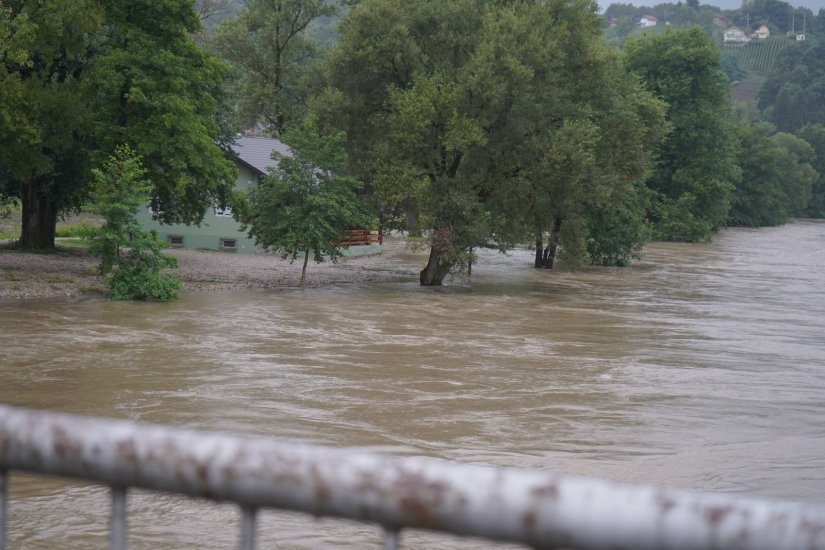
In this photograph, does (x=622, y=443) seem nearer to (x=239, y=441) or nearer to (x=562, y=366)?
(x=562, y=366)

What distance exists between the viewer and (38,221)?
37781mm

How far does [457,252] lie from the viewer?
35.3 meters

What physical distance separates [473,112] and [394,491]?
34.2 metres

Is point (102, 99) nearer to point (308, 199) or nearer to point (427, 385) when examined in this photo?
point (308, 199)

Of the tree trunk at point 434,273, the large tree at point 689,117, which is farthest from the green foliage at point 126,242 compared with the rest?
the large tree at point 689,117

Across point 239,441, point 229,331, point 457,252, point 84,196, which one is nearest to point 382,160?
point 457,252

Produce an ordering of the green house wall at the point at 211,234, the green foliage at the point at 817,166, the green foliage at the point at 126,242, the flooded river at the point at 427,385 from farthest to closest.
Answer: the green foliage at the point at 817,166, the green house wall at the point at 211,234, the green foliage at the point at 126,242, the flooded river at the point at 427,385

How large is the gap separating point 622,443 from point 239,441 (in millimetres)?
14396

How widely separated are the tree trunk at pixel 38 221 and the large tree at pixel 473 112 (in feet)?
33.7

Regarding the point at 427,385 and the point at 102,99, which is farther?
the point at 102,99

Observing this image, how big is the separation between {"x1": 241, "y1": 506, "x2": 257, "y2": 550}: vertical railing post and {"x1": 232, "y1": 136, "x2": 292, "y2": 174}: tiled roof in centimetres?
4840

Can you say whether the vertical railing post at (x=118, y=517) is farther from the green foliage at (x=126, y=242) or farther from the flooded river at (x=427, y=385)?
the green foliage at (x=126, y=242)

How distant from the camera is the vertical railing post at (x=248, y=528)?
5.62 ft

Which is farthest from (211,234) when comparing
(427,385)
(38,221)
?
(427,385)
